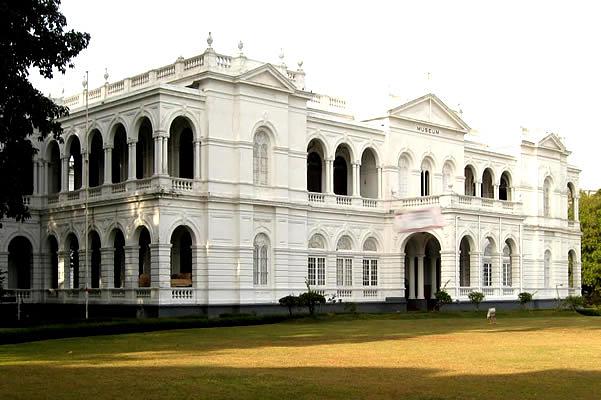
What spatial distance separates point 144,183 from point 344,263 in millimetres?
14376

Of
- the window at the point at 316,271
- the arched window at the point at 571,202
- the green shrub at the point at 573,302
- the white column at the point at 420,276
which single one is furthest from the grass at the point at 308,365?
the arched window at the point at 571,202

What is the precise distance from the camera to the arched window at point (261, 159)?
51438 millimetres

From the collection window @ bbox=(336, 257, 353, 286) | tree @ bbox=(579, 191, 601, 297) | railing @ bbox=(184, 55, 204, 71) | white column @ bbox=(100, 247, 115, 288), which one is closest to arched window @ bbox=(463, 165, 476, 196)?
window @ bbox=(336, 257, 353, 286)

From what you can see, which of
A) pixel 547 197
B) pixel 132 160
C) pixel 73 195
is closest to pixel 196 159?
pixel 132 160

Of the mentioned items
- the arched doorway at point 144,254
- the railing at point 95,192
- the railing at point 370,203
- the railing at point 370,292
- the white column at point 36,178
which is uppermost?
the white column at point 36,178

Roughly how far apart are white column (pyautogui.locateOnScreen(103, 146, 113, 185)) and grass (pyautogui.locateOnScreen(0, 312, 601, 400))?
15.3 m

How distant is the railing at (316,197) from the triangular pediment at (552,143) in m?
24.2

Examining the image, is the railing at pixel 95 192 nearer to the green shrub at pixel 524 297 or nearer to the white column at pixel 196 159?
the white column at pixel 196 159

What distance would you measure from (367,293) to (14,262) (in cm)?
2081

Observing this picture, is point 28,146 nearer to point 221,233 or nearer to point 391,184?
point 221,233

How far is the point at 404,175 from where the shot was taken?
61.8 m

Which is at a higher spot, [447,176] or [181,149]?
[181,149]

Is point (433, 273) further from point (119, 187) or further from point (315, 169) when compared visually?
point (119, 187)

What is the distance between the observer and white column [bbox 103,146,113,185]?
1983 inches
